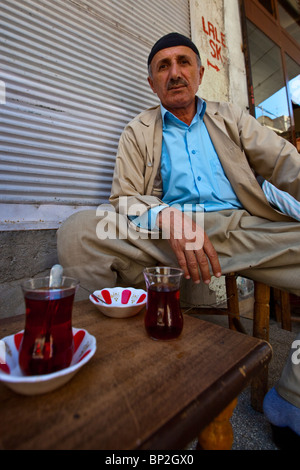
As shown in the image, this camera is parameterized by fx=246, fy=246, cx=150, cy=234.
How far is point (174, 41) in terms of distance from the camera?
1.83 metres

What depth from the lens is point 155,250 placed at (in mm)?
1456

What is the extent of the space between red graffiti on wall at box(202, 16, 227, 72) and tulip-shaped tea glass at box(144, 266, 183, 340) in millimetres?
3243

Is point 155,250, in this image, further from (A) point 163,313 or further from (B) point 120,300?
(A) point 163,313

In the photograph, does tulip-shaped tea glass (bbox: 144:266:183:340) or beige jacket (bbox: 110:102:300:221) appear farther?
beige jacket (bbox: 110:102:300:221)

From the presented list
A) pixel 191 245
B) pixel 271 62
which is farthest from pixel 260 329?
pixel 271 62

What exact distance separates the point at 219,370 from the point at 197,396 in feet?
0.36

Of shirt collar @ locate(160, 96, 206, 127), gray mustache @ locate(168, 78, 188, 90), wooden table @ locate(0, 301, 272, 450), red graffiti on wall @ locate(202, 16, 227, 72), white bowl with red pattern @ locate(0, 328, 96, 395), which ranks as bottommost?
wooden table @ locate(0, 301, 272, 450)

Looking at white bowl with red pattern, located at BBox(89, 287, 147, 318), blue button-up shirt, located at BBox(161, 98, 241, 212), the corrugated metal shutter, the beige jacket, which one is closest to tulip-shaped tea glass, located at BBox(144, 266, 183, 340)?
white bowl with red pattern, located at BBox(89, 287, 147, 318)

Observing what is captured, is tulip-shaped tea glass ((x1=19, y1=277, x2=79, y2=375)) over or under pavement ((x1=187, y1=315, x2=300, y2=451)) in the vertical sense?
over

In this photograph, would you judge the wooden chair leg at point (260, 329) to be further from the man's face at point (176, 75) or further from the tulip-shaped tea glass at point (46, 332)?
the man's face at point (176, 75)

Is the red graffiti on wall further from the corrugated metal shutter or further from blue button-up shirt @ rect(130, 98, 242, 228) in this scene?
blue button-up shirt @ rect(130, 98, 242, 228)

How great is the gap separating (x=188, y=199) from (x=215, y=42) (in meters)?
2.73

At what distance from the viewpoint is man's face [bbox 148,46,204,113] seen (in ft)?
6.04
